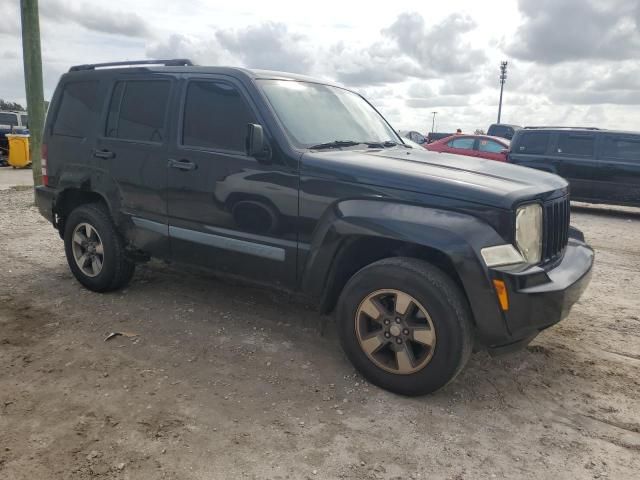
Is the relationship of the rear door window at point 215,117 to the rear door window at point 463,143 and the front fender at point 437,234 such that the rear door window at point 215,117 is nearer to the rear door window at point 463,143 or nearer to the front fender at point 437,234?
the front fender at point 437,234

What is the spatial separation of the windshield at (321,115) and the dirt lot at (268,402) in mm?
1506

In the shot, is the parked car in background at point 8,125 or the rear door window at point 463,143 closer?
the rear door window at point 463,143

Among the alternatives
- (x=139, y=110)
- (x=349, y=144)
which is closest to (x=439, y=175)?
(x=349, y=144)

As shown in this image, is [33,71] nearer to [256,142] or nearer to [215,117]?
[215,117]

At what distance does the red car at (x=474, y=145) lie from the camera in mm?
13109

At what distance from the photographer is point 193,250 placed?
13.3 feet

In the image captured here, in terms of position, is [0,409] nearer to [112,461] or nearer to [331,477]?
[112,461]

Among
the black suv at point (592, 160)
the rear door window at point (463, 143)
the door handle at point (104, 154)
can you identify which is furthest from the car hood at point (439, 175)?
the rear door window at point (463, 143)

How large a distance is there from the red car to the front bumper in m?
10.3

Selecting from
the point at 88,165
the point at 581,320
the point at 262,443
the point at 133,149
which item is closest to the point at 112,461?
the point at 262,443

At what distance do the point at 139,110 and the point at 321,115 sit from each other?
5.05 feet

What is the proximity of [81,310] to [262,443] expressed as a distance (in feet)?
8.14

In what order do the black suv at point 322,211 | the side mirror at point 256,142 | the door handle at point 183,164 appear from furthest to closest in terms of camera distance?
the door handle at point 183,164
the side mirror at point 256,142
the black suv at point 322,211

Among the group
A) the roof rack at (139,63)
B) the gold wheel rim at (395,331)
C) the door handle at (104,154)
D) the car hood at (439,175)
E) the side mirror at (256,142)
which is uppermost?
the roof rack at (139,63)
